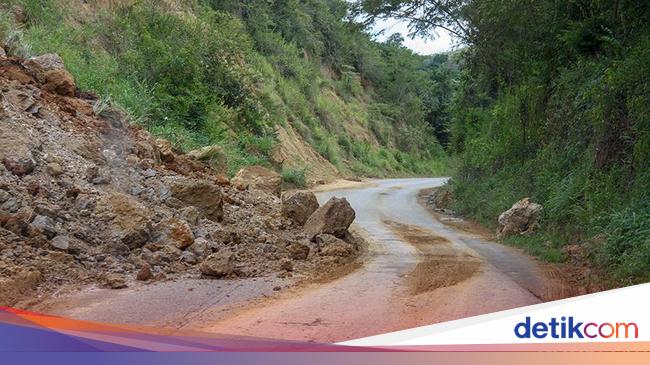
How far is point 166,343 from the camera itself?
2279mm

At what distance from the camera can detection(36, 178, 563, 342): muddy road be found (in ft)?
10.7

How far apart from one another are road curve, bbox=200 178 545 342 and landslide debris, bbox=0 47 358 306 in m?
1.05

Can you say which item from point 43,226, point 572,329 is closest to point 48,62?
point 43,226

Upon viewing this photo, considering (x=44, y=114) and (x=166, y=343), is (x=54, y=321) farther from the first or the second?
(x=44, y=114)

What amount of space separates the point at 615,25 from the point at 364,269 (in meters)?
6.47

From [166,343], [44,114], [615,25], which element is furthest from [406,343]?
[615,25]

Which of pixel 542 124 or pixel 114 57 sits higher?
pixel 114 57

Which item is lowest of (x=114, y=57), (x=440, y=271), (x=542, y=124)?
(x=440, y=271)

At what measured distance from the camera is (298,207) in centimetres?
973

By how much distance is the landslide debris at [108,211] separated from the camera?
5559 mm

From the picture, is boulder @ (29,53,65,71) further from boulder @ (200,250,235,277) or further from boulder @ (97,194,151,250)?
boulder @ (200,250,235,277)

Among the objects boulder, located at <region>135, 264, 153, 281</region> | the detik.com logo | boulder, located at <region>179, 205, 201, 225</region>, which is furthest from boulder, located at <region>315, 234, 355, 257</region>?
the detik.com logo

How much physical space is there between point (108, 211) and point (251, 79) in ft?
61.6

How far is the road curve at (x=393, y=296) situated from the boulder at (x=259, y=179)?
80.8 inches
